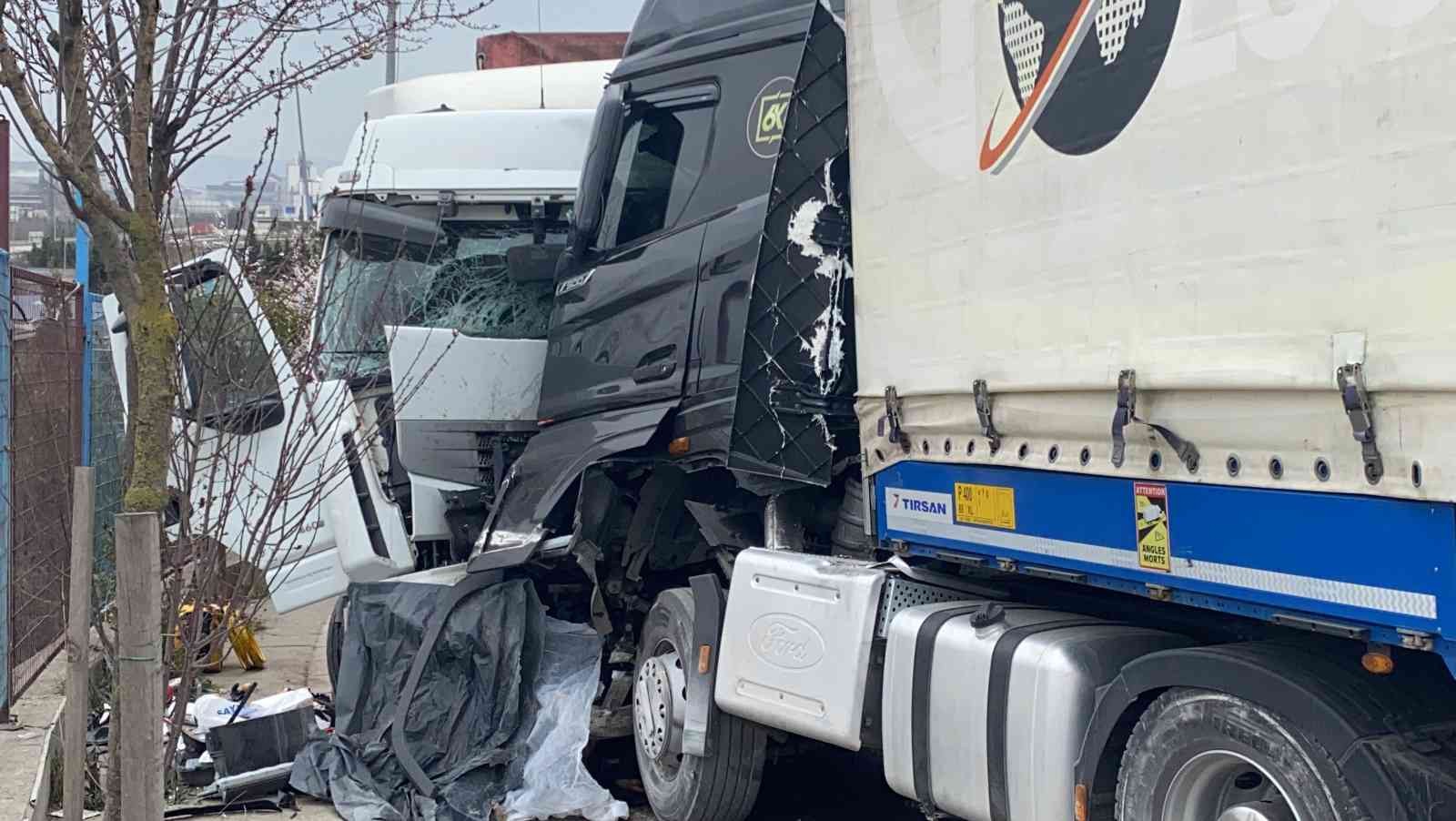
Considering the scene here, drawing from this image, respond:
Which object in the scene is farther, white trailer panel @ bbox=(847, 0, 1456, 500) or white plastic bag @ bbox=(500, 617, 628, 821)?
white plastic bag @ bbox=(500, 617, 628, 821)

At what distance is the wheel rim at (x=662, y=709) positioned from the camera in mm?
5930

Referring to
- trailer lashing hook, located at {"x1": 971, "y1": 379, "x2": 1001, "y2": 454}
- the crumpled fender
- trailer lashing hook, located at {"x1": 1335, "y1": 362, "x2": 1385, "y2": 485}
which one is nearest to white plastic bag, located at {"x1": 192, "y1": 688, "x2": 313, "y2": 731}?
the crumpled fender

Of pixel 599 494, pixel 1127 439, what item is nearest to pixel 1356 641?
pixel 1127 439

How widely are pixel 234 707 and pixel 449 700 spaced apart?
3.61ft

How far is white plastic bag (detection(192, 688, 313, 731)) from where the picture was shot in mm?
6605

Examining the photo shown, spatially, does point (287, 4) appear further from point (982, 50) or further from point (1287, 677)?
point (1287, 677)

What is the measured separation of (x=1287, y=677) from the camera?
10.9 ft

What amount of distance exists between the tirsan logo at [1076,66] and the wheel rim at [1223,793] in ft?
5.22

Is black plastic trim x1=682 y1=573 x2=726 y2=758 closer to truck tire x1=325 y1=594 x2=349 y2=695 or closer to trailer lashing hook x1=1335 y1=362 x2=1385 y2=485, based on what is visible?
truck tire x1=325 y1=594 x2=349 y2=695

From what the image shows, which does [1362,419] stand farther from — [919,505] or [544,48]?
[544,48]

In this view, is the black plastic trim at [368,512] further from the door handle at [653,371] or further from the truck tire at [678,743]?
the door handle at [653,371]

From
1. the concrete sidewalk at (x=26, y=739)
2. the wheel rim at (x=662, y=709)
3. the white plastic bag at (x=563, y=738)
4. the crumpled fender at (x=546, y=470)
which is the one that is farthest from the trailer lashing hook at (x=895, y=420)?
the concrete sidewalk at (x=26, y=739)

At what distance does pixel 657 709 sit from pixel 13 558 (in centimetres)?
309

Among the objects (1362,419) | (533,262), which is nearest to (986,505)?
(1362,419)
